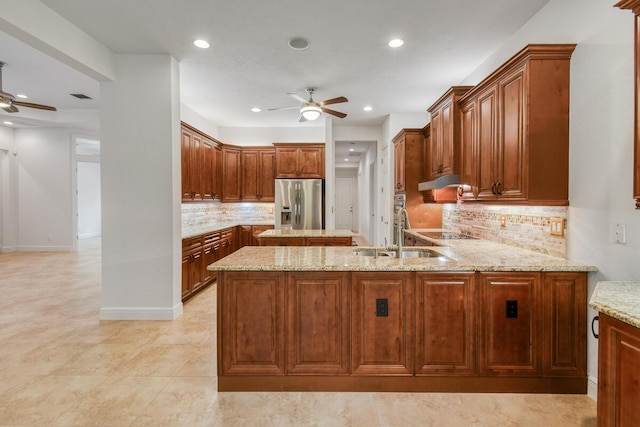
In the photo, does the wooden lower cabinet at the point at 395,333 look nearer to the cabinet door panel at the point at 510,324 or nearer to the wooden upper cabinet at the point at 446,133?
the cabinet door panel at the point at 510,324

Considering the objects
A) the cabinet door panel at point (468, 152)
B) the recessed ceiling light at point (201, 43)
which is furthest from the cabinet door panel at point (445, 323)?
the recessed ceiling light at point (201, 43)

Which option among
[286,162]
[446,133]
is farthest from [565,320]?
[286,162]

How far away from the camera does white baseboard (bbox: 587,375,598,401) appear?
2.13 metres

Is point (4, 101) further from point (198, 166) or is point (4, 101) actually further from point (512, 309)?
point (512, 309)

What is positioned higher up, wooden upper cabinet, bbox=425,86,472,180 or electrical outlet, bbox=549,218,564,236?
wooden upper cabinet, bbox=425,86,472,180

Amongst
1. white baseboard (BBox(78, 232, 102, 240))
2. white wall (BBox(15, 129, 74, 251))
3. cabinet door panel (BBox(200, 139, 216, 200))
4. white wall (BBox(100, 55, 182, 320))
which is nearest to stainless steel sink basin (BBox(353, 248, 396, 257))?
white wall (BBox(100, 55, 182, 320))

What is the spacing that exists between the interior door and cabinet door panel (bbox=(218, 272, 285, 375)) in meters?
11.1

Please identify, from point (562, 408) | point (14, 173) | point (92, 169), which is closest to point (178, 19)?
point (562, 408)

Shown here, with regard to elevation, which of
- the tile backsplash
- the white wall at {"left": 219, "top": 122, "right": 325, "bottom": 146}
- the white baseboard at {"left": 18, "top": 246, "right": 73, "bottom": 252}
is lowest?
the white baseboard at {"left": 18, "top": 246, "right": 73, "bottom": 252}

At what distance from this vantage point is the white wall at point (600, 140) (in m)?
1.93

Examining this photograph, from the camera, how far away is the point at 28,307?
13.3 ft

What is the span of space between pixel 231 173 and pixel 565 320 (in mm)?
5843

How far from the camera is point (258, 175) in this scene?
6742 mm

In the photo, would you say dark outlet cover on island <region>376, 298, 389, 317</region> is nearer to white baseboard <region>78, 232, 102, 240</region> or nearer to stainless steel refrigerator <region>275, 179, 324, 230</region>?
stainless steel refrigerator <region>275, 179, 324, 230</region>
